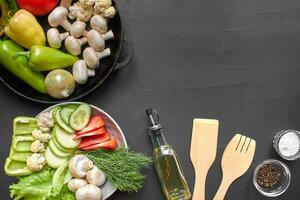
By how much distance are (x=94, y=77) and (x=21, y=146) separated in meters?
0.26

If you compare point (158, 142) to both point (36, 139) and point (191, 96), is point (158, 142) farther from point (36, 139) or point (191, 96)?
point (36, 139)

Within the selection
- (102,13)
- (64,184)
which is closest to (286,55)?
(102,13)

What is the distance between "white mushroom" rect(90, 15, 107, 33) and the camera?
4.11 ft

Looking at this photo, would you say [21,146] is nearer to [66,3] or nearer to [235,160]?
[66,3]

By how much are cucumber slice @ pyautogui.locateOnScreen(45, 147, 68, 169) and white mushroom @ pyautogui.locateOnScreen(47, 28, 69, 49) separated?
0.28 metres

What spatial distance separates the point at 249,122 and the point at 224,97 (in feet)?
0.33

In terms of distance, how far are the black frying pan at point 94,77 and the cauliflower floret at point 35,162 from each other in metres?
0.14

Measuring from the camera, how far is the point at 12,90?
49.9 inches

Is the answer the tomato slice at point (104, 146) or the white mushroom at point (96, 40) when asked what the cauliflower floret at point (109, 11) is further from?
the tomato slice at point (104, 146)

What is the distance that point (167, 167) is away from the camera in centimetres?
132

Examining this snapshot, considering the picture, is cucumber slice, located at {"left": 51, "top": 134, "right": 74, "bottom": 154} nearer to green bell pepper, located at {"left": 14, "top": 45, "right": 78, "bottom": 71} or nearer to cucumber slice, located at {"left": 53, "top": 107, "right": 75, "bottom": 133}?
cucumber slice, located at {"left": 53, "top": 107, "right": 75, "bottom": 133}

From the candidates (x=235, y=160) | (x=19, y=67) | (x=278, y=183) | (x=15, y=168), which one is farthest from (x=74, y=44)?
(x=278, y=183)

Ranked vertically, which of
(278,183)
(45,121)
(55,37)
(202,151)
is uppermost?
(55,37)

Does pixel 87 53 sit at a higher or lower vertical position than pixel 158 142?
higher
